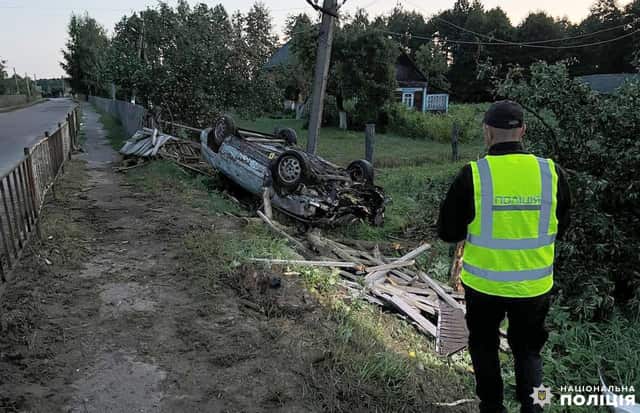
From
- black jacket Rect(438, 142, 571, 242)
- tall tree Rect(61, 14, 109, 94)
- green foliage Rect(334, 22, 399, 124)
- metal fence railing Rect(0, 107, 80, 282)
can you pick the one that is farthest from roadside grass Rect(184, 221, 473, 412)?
tall tree Rect(61, 14, 109, 94)

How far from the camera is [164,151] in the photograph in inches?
463

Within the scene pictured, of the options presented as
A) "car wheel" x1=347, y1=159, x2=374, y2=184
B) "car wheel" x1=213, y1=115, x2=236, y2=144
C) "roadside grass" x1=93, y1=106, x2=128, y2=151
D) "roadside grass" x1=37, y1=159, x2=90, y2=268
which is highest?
"car wheel" x1=213, y1=115, x2=236, y2=144

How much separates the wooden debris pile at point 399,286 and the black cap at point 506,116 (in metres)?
2.30

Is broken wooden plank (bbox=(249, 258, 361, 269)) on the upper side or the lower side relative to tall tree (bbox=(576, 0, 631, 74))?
lower

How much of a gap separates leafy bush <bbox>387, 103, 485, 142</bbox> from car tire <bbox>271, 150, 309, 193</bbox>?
1673cm

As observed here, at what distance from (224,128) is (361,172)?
10.3ft

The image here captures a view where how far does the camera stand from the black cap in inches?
98.1

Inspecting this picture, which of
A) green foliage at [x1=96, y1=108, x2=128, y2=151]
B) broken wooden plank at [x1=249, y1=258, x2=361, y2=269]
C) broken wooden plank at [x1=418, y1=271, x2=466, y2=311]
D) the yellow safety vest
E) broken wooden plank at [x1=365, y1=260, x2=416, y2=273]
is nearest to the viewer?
the yellow safety vest

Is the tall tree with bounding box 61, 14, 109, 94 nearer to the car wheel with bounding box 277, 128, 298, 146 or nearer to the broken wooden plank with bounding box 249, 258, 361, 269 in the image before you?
the car wheel with bounding box 277, 128, 298, 146

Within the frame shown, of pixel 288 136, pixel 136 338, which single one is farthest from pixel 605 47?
pixel 136 338

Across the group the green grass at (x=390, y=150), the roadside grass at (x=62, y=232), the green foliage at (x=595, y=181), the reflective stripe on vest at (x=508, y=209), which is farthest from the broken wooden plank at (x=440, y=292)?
the green grass at (x=390, y=150)

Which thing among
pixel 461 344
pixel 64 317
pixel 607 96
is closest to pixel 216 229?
pixel 64 317

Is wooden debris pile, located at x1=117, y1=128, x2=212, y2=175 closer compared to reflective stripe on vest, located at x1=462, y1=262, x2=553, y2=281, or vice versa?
reflective stripe on vest, located at x1=462, y1=262, x2=553, y2=281

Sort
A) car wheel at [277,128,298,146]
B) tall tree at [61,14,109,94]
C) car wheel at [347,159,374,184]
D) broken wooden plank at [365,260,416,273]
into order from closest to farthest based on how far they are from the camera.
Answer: broken wooden plank at [365,260,416,273], car wheel at [347,159,374,184], car wheel at [277,128,298,146], tall tree at [61,14,109,94]
